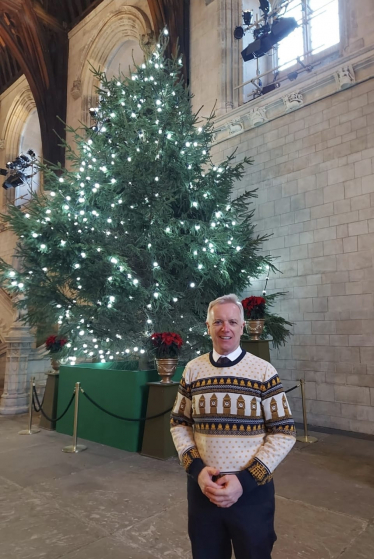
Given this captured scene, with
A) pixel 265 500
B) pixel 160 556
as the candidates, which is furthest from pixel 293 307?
pixel 265 500

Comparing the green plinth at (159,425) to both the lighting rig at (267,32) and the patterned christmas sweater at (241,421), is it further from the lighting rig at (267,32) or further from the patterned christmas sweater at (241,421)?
the lighting rig at (267,32)

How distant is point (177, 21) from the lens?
31.3ft

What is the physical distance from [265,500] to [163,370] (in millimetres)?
3413

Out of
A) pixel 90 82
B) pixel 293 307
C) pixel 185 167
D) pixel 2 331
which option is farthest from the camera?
pixel 90 82

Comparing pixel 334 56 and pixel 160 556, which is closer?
pixel 160 556

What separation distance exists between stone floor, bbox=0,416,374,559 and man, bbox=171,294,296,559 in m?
1.26

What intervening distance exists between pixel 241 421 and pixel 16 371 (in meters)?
7.49

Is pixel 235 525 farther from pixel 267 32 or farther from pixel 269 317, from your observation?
pixel 267 32

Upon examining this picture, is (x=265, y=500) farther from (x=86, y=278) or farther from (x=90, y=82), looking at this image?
(x=90, y=82)

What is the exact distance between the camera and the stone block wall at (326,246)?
6.13 m

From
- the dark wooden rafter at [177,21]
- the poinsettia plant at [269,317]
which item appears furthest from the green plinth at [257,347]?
the dark wooden rafter at [177,21]

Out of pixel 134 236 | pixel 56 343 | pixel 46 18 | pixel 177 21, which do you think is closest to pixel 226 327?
pixel 134 236

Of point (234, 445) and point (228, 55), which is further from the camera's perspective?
point (228, 55)

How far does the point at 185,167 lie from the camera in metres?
6.34
